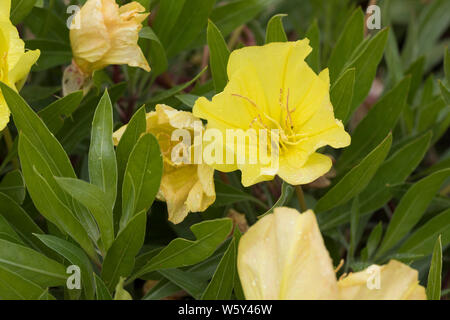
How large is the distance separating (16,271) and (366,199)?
70 cm

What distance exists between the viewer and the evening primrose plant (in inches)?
37.6

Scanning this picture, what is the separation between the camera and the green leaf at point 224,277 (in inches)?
40.8

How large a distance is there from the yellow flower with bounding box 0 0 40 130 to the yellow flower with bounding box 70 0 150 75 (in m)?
0.12

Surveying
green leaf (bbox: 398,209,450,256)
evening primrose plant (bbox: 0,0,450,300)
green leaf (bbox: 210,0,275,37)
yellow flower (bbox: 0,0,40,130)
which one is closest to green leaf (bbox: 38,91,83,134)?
evening primrose plant (bbox: 0,0,450,300)

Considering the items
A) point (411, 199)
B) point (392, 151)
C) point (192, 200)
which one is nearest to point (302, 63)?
point (192, 200)

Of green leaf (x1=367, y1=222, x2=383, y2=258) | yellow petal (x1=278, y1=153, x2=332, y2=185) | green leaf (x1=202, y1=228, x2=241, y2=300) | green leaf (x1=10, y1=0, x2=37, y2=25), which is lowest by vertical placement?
green leaf (x1=367, y1=222, x2=383, y2=258)

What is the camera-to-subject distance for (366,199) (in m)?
1.37

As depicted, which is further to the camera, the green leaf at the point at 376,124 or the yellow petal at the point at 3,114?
the green leaf at the point at 376,124

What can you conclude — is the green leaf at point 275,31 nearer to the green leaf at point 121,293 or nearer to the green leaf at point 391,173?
the green leaf at point 391,173

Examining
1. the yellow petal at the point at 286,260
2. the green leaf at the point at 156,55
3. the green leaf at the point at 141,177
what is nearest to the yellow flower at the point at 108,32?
the green leaf at the point at 156,55

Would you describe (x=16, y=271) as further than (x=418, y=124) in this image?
No

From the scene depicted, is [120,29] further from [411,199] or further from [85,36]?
[411,199]

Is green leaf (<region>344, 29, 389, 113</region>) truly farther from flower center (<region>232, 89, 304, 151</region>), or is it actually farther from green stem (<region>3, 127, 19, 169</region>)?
green stem (<region>3, 127, 19, 169</region>)
